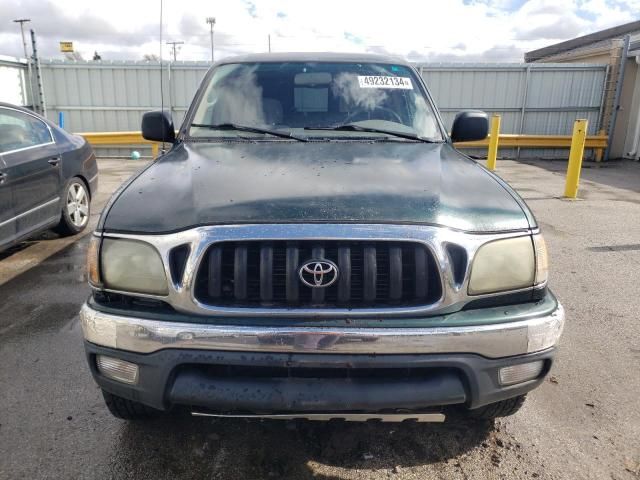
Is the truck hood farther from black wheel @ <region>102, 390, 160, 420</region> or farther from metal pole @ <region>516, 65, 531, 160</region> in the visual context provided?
metal pole @ <region>516, 65, 531, 160</region>

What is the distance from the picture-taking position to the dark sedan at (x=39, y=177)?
459 cm

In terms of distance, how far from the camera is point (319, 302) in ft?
6.30

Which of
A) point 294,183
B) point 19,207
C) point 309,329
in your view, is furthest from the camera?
point 19,207

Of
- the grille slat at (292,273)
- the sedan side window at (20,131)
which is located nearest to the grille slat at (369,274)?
the grille slat at (292,273)

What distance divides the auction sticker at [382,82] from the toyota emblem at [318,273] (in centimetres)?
188

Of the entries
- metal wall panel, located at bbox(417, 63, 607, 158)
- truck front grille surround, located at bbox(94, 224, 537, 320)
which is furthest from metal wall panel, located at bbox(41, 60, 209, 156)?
truck front grille surround, located at bbox(94, 224, 537, 320)

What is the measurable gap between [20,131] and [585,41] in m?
22.7

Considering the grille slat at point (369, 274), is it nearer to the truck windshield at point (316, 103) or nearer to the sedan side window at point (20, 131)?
the truck windshield at point (316, 103)

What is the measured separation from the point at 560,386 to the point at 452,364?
1.44 metres

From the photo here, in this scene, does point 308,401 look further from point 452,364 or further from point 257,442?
point 257,442

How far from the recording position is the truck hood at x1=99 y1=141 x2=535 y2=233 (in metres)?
1.98

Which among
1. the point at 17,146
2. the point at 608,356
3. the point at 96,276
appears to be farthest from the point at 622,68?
the point at 96,276

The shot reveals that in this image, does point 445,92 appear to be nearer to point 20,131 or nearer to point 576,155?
point 576,155

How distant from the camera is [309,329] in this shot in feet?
6.05
